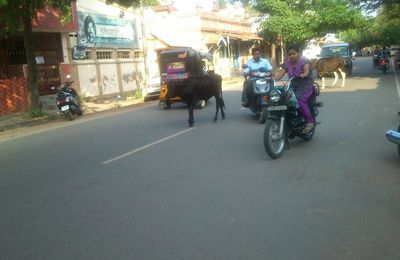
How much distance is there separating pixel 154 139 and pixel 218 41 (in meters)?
27.8

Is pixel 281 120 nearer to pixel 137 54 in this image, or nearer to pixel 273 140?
pixel 273 140

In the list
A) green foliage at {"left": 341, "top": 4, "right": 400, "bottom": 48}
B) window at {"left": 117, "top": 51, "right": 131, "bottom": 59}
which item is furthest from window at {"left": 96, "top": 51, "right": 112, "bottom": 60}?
green foliage at {"left": 341, "top": 4, "right": 400, "bottom": 48}

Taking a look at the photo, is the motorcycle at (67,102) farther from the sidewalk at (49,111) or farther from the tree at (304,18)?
the tree at (304,18)

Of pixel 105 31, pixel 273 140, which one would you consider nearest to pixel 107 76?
pixel 105 31

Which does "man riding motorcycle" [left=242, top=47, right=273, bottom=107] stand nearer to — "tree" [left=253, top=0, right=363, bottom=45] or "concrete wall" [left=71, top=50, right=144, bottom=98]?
"concrete wall" [left=71, top=50, right=144, bottom=98]

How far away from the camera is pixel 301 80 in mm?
8586

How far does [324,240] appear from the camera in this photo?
14.1 feet

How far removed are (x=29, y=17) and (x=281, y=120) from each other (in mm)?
11981

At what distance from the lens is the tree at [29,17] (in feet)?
51.2

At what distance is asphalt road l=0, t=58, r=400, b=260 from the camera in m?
4.32

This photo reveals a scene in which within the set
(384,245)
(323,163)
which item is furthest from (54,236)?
(323,163)

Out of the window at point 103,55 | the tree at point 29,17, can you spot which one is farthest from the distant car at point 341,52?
the tree at point 29,17

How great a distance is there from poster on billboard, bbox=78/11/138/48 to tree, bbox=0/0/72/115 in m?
7.07

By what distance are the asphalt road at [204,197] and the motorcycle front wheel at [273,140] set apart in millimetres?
172
